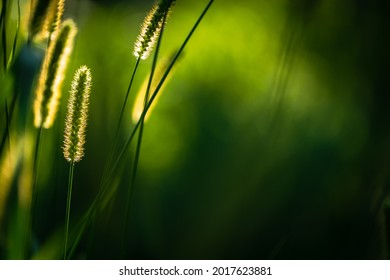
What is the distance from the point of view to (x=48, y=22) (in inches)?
24.0

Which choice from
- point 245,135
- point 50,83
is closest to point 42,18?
point 50,83

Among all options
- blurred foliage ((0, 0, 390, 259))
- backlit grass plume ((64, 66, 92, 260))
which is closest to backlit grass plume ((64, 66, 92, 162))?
backlit grass plume ((64, 66, 92, 260))

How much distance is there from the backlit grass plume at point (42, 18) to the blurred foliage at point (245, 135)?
0.37m

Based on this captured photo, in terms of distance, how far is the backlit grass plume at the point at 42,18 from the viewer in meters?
0.60

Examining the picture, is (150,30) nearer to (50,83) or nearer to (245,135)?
(50,83)

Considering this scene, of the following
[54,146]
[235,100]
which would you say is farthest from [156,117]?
[54,146]

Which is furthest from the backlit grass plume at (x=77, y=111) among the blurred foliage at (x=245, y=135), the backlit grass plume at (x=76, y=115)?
the blurred foliage at (x=245, y=135)

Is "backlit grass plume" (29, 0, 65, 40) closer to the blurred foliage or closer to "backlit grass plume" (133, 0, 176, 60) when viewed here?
"backlit grass plume" (133, 0, 176, 60)

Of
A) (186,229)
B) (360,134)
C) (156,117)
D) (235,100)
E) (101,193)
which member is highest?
(101,193)

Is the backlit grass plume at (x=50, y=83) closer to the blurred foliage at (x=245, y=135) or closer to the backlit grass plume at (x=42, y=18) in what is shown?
the backlit grass plume at (x=42, y=18)

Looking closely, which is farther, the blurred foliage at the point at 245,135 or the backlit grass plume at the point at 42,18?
the blurred foliage at the point at 245,135

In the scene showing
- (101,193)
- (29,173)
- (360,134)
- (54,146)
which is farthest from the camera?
(360,134)
